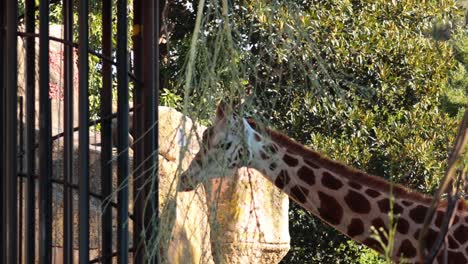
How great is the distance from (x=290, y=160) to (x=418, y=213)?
66 centimetres

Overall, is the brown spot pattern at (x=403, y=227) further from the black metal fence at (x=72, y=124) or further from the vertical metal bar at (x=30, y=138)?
the vertical metal bar at (x=30, y=138)

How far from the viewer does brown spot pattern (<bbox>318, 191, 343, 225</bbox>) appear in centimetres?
476

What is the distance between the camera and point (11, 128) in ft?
10.5

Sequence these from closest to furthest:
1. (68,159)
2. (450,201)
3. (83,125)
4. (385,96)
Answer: (450,201)
(83,125)
(68,159)
(385,96)

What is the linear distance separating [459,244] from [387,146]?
478 centimetres

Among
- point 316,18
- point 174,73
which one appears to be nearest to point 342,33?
point 316,18

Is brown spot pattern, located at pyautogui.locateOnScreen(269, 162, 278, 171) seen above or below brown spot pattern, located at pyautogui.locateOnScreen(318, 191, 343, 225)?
above

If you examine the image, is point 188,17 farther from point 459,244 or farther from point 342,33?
point 459,244

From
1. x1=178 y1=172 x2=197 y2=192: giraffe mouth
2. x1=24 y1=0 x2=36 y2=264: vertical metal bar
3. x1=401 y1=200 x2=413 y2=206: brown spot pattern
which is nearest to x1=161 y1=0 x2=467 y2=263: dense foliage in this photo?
x1=401 y1=200 x2=413 y2=206: brown spot pattern

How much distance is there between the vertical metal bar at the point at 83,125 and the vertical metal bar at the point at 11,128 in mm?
241

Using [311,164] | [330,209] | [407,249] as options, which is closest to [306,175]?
[311,164]

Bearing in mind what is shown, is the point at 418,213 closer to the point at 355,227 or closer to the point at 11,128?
the point at 355,227

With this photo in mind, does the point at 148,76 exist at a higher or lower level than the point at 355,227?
higher

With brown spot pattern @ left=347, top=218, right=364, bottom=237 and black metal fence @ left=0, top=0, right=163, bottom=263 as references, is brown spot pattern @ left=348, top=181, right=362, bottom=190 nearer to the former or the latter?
brown spot pattern @ left=347, top=218, right=364, bottom=237
